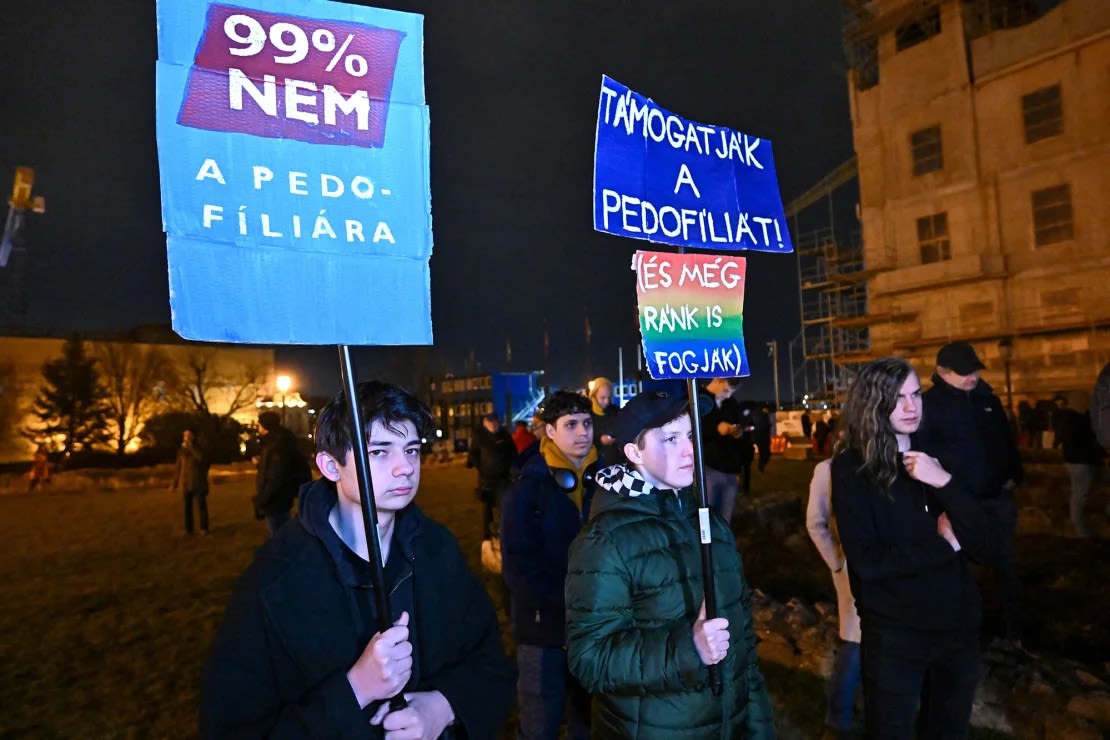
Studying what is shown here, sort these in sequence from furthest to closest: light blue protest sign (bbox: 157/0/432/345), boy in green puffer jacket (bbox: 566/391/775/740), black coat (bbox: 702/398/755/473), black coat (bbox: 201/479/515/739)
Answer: black coat (bbox: 702/398/755/473), boy in green puffer jacket (bbox: 566/391/775/740), light blue protest sign (bbox: 157/0/432/345), black coat (bbox: 201/479/515/739)

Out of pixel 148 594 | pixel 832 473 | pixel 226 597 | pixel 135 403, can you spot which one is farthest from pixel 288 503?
pixel 135 403

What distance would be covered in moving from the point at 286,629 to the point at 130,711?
429 cm

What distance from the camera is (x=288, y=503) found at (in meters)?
8.66

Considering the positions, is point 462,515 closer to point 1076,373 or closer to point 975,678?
point 975,678

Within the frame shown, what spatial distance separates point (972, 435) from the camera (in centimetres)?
462

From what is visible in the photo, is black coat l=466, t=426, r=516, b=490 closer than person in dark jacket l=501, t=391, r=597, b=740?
No

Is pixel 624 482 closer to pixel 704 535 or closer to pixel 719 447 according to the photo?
pixel 704 535

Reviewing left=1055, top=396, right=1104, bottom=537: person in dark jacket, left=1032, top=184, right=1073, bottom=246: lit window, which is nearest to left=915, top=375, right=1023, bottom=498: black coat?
left=1055, top=396, right=1104, bottom=537: person in dark jacket

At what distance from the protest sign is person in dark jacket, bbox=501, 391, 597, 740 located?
876 millimetres

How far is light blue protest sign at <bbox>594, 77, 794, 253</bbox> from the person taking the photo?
357 cm

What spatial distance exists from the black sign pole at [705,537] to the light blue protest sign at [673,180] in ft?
3.72

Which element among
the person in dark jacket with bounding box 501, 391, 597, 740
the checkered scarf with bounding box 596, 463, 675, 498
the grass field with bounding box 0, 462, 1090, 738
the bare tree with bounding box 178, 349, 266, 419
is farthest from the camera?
the bare tree with bounding box 178, 349, 266, 419

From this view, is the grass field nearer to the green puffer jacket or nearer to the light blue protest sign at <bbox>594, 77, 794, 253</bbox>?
the green puffer jacket

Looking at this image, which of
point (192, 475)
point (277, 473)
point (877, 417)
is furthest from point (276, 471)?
point (877, 417)
